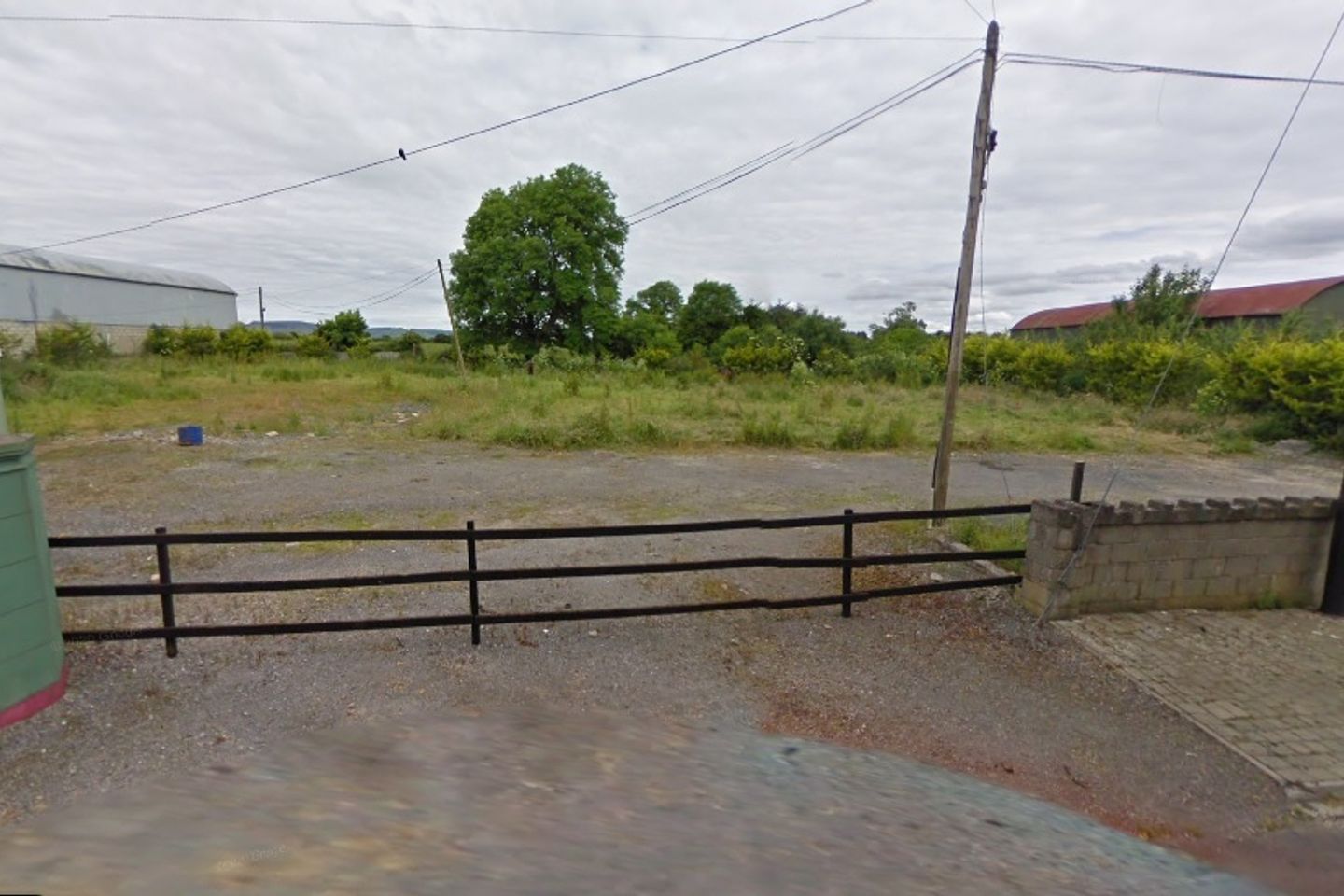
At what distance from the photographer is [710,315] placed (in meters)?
52.3

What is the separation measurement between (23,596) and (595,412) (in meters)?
11.8

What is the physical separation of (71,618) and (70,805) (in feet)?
8.73

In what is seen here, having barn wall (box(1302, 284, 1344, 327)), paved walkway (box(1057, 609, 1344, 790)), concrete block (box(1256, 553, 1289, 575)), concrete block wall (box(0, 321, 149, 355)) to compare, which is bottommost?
paved walkway (box(1057, 609, 1344, 790))

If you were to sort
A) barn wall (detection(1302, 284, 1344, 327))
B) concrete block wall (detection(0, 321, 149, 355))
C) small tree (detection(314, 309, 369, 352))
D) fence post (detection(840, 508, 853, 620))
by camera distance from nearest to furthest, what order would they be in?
1. fence post (detection(840, 508, 853, 620))
2. concrete block wall (detection(0, 321, 149, 355))
3. barn wall (detection(1302, 284, 1344, 327))
4. small tree (detection(314, 309, 369, 352))

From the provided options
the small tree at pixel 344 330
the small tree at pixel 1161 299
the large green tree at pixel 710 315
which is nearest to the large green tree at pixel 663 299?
the large green tree at pixel 710 315

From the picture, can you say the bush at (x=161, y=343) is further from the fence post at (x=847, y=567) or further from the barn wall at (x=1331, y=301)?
the barn wall at (x=1331, y=301)

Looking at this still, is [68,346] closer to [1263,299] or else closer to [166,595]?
[166,595]

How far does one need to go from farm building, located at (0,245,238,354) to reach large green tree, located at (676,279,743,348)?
38.3 meters

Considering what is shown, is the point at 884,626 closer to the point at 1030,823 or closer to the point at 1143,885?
the point at 1030,823

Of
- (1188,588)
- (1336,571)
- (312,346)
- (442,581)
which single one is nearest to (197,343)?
(312,346)

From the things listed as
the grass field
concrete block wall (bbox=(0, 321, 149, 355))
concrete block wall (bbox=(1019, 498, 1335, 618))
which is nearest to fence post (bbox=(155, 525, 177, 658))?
concrete block wall (bbox=(1019, 498, 1335, 618))

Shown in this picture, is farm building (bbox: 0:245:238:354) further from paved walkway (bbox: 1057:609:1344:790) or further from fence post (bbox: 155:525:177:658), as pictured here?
paved walkway (bbox: 1057:609:1344:790)

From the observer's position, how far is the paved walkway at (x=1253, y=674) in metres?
3.36

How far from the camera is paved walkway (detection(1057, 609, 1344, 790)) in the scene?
3357 mm
